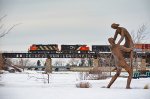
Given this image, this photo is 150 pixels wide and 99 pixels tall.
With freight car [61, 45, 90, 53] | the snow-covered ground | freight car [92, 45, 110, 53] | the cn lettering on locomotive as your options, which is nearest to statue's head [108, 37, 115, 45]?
the snow-covered ground

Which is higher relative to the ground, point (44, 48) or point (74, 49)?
point (44, 48)

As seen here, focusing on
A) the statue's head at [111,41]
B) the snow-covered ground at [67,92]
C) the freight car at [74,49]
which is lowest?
the snow-covered ground at [67,92]

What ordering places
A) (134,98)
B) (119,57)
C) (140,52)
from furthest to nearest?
(140,52), (119,57), (134,98)

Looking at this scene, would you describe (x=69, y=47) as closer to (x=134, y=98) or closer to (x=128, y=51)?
(x=128, y=51)

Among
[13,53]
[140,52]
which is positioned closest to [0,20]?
[140,52]

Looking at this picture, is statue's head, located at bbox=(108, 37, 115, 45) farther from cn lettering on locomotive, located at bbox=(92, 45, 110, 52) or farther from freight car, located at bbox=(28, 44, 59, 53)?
freight car, located at bbox=(28, 44, 59, 53)

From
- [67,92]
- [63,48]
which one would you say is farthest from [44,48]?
[67,92]

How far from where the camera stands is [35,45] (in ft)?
180

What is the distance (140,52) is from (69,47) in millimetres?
10215

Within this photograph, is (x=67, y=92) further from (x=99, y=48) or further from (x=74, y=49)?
(x=74, y=49)

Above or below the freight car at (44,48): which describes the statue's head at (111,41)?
below

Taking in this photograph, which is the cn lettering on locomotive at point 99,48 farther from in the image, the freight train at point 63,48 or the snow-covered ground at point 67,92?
the snow-covered ground at point 67,92

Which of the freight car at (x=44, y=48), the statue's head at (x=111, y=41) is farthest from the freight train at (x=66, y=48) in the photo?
the statue's head at (x=111, y=41)

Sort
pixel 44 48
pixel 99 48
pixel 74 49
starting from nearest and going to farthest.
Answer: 1. pixel 99 48
2. pixel 44 48
3. pixel 74 49
